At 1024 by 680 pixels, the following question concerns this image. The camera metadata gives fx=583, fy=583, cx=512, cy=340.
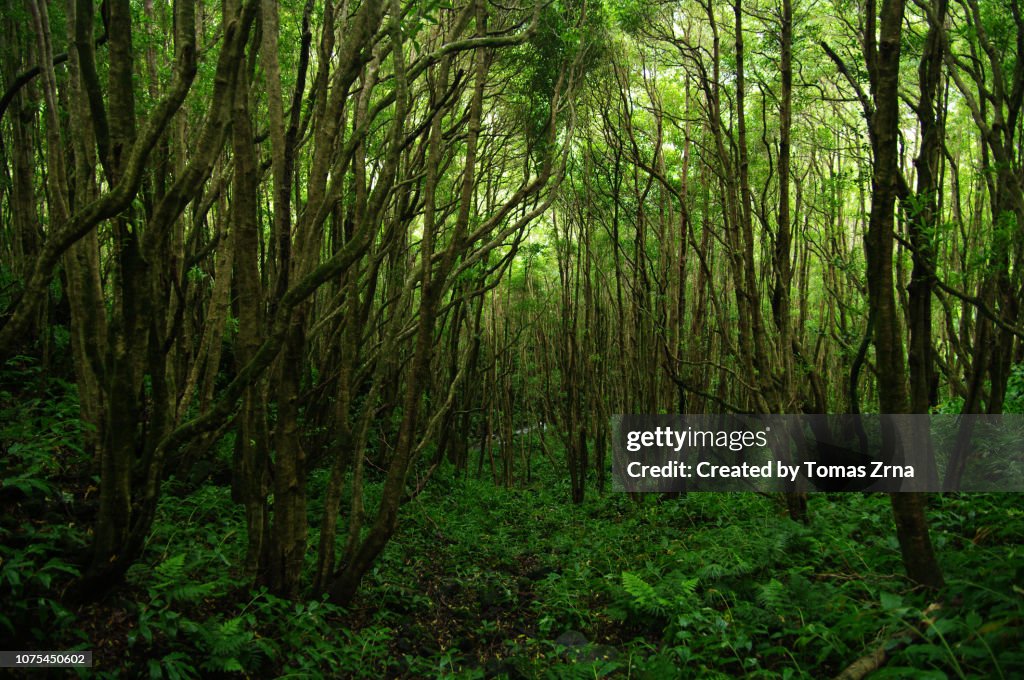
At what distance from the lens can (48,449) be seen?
4324 millimetres

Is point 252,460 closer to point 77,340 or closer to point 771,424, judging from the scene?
point 77,340

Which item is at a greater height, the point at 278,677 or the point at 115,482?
the point at 115,482

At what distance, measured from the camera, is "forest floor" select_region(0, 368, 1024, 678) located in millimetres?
2826

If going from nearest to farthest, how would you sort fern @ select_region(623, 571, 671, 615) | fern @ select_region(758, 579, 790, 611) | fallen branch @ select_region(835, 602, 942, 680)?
fallen branch @ select_region(835, 602, 942, 680) → fern @ select_region(758, 579, 790, 611) → fern @ select_region(623, 571, 671, 615)

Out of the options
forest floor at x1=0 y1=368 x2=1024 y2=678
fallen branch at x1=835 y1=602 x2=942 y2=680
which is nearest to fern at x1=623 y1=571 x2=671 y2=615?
forest floor at x1=0 y1=368 x2=1024 y2=678

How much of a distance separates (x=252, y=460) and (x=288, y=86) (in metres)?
5.41

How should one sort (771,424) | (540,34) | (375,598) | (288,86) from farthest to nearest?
(288,86), (540,34), (771,424), (375,598)

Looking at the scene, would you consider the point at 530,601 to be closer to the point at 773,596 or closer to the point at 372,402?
the point at 773,596

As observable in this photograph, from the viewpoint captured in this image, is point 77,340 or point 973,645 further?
point 77,340

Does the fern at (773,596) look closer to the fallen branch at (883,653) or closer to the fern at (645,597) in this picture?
the fern at (645,597)

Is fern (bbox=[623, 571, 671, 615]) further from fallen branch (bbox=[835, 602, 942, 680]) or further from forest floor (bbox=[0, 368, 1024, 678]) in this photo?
fallen branch (bbox=[835, 602, 942, 680])

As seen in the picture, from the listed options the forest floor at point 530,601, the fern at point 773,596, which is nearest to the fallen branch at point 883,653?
the forest floor at point 530,601

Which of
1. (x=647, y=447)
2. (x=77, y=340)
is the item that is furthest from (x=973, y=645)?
(x=647, y=447)

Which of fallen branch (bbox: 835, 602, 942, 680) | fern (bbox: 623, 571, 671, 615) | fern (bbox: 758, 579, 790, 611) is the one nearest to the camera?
fallen branch (bbox: 835, 602, 942, 680)
